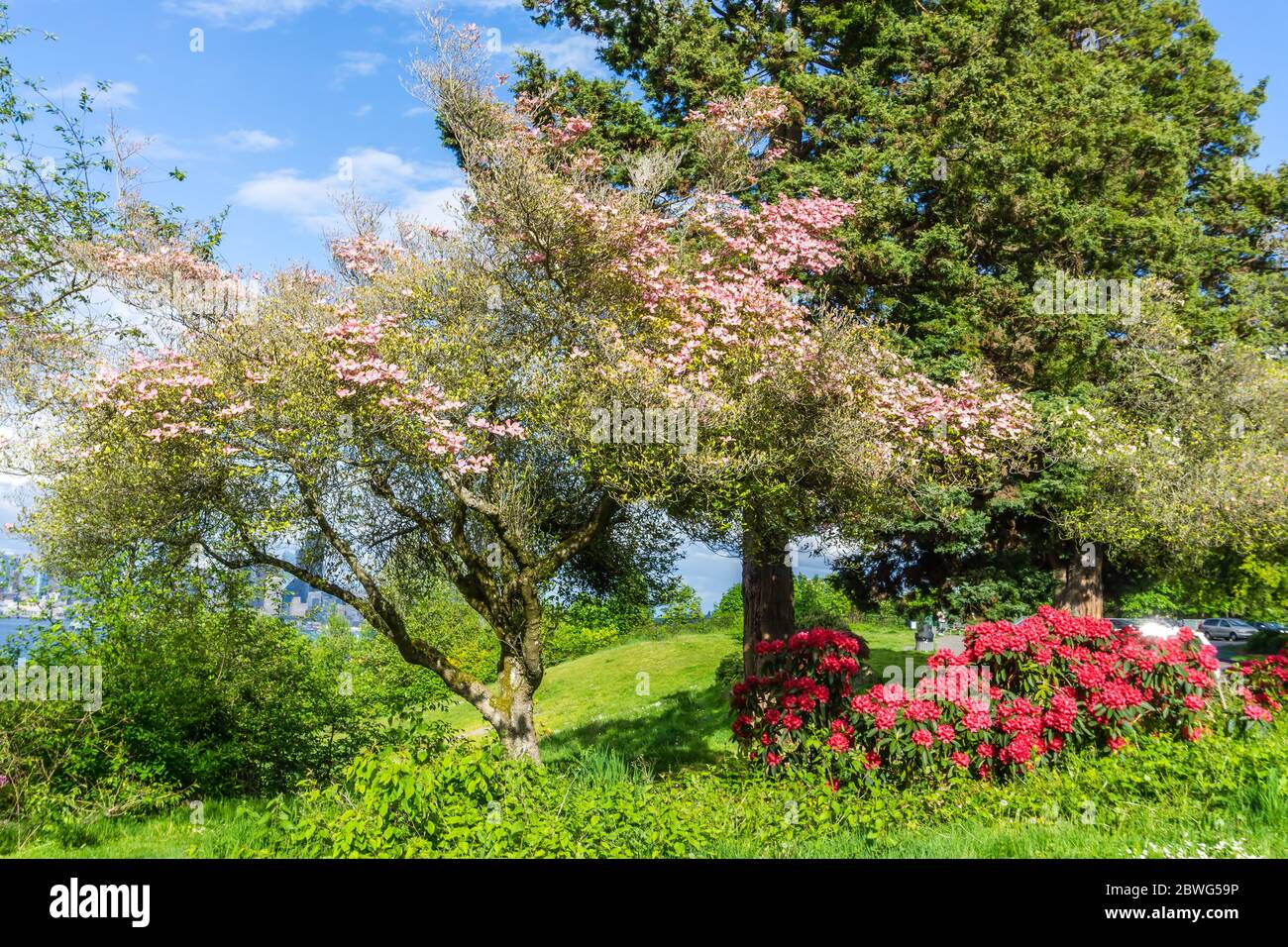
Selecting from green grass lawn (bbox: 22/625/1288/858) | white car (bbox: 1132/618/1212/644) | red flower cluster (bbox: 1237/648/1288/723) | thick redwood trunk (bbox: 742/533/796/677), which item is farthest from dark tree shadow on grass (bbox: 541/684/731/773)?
red flower cluster (bbox: 1237/648/1288/723)

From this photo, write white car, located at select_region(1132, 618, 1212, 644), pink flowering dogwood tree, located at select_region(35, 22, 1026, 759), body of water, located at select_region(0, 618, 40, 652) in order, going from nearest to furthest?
pink flowering dogwood tree, located at select_region(35, 22, 1026, 759) < white car, located at select_region(1132, 618, 1212, 644) < body of water, located at select_region(0, 618, 40, 652)

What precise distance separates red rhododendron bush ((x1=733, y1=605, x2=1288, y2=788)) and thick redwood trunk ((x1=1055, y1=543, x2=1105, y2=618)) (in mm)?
8025

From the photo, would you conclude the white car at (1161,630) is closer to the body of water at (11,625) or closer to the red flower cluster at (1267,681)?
the red flower cluster at (1267,681)

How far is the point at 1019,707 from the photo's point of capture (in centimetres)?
890

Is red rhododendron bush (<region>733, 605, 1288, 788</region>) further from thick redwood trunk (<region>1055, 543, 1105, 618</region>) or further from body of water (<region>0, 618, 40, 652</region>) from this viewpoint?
body of water (<region>0, 618, 40, 652</region>)

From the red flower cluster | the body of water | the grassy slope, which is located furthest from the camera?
the grassy slope

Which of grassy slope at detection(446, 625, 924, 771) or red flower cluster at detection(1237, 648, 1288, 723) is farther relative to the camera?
grassy slope at detection(446, 625, 924, 771)

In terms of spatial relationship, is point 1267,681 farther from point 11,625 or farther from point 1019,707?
point 11,625

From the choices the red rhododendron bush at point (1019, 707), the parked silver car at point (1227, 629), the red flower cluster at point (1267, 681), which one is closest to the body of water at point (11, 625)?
the red rhododendron bush at point (1019, 707)

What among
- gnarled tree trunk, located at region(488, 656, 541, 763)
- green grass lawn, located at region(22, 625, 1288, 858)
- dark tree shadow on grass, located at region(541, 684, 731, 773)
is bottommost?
dark tree shadow on grass, located at region(541, 684, 731, 773)

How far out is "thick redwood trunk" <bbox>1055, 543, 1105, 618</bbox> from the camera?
18172mm

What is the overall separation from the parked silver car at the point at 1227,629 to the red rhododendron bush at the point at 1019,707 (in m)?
31.3

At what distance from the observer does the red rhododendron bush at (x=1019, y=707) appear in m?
8.83

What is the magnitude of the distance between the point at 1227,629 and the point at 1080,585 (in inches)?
979
